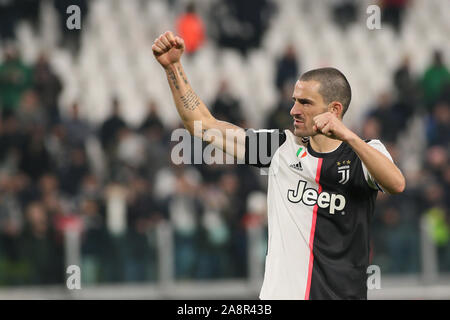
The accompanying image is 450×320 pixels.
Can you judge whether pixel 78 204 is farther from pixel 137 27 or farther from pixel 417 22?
pixel 417 22

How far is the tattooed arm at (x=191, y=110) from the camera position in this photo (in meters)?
5.50

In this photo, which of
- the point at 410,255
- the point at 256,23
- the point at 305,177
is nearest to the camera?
the point at 305,177

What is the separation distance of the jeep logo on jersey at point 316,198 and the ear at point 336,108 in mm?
475

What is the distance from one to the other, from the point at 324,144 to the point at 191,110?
0.90 meters

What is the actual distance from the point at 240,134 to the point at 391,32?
43.6 ft

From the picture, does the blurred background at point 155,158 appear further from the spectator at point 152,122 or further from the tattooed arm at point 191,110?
the tattooed arm at point 191,110

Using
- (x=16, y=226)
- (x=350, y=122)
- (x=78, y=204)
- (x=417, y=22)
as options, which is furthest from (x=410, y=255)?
(x=417, y=22)

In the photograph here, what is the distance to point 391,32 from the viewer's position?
1814 cm

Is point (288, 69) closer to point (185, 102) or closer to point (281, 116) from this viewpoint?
point (281, 116)

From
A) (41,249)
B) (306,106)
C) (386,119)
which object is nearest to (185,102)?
(306,106)

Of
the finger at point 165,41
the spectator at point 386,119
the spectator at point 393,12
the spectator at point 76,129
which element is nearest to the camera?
the finger at point 165,41

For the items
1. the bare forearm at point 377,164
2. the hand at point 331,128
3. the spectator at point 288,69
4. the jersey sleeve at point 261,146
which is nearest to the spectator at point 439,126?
the spectator at point 288,69

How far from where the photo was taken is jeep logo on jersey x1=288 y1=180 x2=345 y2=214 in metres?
5.18
